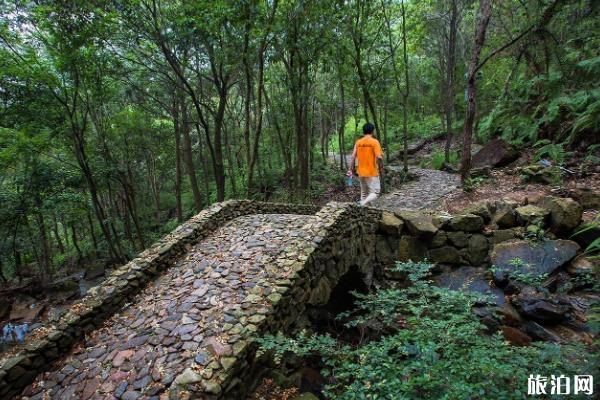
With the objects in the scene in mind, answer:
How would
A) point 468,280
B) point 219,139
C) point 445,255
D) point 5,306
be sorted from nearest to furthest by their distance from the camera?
point 468,280, point 445,255, point 219,139, point 5,306

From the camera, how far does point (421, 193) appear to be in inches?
460

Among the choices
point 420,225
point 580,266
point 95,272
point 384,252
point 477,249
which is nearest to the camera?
point 580,266

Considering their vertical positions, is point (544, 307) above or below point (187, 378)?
below

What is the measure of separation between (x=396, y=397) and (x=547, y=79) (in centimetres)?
1193

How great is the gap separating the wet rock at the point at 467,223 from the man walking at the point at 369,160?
2.19 meters

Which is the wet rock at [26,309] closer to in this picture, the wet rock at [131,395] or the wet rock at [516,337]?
the wet rock at [131,395]

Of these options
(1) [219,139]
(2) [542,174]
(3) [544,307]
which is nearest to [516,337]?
(3) [544,307]

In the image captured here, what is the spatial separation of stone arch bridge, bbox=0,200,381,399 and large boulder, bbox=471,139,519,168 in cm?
664

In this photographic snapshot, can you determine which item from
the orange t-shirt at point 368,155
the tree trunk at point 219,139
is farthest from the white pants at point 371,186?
the tree trunk at point 219,139

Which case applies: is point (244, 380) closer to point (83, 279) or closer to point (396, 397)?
point (396, 397)

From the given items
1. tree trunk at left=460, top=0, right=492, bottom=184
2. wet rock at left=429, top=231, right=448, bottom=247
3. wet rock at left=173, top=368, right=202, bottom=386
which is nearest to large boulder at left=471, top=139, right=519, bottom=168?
tree trunk at left=460, top=0, right=492, bottom=184

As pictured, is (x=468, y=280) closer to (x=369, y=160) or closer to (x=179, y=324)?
(x=369, y=160)

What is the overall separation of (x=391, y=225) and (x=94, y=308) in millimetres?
6717

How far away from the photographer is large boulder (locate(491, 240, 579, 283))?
673cm
